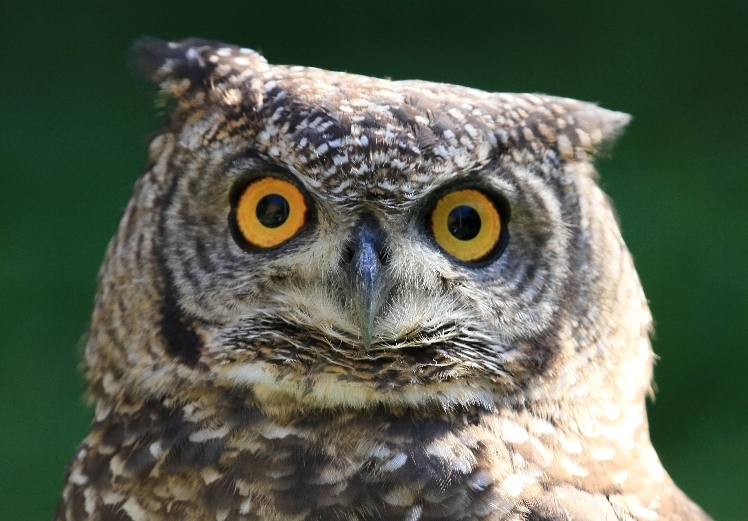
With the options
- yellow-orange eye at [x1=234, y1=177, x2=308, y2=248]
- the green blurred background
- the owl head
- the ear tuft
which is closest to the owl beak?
the owl head

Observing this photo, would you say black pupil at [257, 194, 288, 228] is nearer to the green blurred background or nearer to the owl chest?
the owl chest

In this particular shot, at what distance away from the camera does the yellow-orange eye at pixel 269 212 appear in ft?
6.60

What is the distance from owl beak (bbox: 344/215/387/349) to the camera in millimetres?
1895

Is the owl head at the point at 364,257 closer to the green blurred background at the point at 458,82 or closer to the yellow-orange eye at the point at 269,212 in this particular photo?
the yellow-orange eye at the point at 269,212

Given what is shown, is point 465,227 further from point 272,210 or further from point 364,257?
point 272,210

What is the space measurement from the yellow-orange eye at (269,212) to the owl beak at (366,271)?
136 mm

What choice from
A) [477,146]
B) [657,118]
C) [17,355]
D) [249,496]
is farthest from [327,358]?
[657,118]

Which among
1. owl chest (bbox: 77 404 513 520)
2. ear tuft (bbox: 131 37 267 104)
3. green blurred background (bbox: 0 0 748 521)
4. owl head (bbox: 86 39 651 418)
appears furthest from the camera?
green blurred background (bbox: 0 0 748 521)

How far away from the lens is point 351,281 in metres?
1.92

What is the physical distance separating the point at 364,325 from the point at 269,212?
32 cm

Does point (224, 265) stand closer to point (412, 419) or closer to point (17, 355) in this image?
point (412, 419)

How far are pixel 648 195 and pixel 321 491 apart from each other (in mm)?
3233

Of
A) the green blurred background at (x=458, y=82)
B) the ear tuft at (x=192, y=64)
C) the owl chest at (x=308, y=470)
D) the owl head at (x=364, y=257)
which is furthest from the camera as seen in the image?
the green blurred background at (x=458, y=82)

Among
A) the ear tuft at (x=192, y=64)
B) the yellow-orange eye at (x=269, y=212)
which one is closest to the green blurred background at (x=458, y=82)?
the ear tuft at (x=192, y=64)
